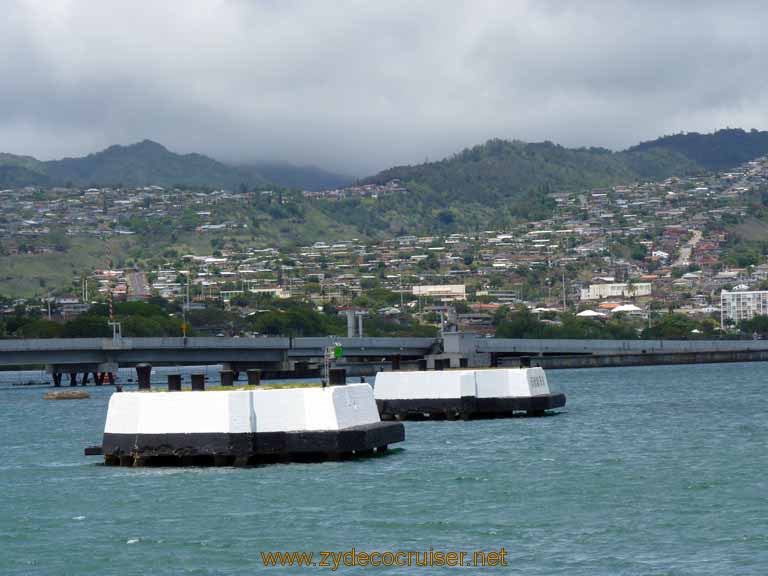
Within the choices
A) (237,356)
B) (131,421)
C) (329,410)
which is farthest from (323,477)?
(237,356)

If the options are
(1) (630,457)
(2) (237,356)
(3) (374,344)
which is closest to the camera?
(1) (630,457)

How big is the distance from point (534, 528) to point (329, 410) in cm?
1123

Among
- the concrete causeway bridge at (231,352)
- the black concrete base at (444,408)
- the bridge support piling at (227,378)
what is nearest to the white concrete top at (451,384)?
the black concrete base at (444,408)

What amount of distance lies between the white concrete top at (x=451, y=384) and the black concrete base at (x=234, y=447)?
21.6 metres

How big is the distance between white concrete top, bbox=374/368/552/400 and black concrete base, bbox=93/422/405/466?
21628mm

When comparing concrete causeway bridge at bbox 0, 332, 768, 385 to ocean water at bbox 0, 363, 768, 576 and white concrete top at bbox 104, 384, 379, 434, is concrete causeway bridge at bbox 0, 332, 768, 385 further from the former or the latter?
white concrete top at bbox 104, 384, 379, 434

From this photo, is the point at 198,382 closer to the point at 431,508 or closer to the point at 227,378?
the point at 227,378

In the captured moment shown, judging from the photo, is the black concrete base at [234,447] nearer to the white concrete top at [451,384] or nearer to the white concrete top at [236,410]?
the white concrete top at [236,410]

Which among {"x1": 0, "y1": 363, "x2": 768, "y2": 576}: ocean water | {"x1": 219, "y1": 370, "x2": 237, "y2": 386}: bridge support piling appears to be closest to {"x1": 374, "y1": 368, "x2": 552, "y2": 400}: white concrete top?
{"x1": 0, "y1": 363, "x2": 768, "y2": 576}: ocean water

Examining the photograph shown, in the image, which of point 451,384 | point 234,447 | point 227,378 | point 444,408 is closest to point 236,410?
point 234,447

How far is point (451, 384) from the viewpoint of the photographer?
229ft

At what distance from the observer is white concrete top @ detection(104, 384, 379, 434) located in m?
44.8

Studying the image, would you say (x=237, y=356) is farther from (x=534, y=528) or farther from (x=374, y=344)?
(x=534, y=528)

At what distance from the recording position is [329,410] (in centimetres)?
4522
